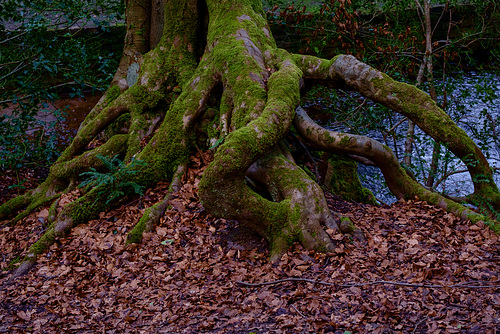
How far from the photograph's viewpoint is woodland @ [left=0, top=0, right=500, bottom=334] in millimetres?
3186

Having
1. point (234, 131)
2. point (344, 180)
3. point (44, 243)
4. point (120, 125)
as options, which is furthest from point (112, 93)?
point (344, 180)

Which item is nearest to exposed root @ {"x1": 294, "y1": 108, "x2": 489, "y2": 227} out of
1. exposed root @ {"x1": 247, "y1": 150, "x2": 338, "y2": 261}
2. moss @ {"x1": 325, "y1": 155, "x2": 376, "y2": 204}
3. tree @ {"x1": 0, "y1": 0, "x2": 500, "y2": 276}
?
tree @ {"x1": 0, "y1": 0, "x2": 500, "y2": 276}

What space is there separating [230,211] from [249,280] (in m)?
0.71

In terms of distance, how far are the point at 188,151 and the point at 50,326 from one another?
276 cm

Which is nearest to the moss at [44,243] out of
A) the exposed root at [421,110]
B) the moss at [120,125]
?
the moss at [120,125]

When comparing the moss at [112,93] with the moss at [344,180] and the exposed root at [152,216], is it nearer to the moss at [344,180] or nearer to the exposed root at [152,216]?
the exposed root at [152,216]

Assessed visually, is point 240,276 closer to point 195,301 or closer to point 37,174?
point 195,301

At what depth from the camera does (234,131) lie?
3.74 m

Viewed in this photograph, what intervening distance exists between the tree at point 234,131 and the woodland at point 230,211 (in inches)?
0.9

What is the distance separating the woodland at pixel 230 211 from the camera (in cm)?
319

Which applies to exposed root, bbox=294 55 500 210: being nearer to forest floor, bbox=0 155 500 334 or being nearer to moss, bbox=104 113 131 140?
forest floor, bbox=0 155 500 334

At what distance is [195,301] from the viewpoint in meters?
3.43

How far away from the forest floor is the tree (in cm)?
25

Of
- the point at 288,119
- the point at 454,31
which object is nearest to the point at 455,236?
the point at 288,119
